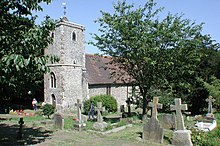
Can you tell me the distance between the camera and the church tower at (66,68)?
27750mm

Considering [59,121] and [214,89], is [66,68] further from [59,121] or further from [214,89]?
[214,89]

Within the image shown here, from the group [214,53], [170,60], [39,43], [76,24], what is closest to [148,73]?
[170,60]

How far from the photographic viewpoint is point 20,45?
23.8 feet

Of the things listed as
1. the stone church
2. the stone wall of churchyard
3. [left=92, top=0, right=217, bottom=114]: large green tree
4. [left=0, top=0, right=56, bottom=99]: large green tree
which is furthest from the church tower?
[left=0, top=0, right=56, bottom=99]: large green tree

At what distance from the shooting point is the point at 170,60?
1591cm

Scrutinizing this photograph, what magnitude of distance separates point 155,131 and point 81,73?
62.7 feet

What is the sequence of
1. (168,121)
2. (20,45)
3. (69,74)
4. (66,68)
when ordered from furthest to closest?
(69,74), (66,68), (168,121), (20,45)

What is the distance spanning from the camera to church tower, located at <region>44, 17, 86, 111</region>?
27.8 meters

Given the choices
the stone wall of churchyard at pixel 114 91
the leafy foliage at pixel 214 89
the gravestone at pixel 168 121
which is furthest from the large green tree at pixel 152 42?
the stone wall of churchyard at pixel 114 91

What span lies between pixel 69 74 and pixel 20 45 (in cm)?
2116

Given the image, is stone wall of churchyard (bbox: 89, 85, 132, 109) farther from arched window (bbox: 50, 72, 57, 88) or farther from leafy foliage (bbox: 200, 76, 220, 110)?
leafy foliage (bbox: 200, 76, 220, 110)

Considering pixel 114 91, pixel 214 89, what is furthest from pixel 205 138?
pixel 114 91

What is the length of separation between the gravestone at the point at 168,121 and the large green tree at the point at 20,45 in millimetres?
9233

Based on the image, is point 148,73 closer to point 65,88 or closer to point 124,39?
point 124,39
